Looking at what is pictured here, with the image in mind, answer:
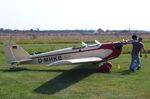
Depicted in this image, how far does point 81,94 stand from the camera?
37.6 feet

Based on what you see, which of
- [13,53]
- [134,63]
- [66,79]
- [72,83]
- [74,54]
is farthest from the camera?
[13,53]

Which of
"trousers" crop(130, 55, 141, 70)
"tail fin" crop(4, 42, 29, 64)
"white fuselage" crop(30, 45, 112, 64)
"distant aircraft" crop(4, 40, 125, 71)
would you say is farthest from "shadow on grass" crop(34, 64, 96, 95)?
"tail fin" crop(4, 42, 29, 64)

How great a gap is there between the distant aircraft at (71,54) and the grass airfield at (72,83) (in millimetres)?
487

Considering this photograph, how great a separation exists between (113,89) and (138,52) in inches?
209

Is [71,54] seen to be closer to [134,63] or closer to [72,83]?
[134,63]

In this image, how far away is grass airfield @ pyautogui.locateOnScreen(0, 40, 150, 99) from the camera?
1130 cm

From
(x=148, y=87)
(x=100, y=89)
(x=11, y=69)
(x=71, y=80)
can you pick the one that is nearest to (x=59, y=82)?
(x=71, y=80)

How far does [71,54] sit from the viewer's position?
17.4m

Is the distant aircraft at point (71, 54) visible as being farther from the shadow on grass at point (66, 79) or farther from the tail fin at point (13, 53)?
the shadow on grass at point (66, 79)

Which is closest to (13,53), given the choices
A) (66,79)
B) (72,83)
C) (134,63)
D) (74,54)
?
(74,54)

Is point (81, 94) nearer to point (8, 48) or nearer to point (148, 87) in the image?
point (148, 87)

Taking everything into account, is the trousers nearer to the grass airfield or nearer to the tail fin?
the grass airfield

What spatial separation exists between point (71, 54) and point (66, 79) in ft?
10.4

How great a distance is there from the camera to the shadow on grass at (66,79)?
40.3 feet
